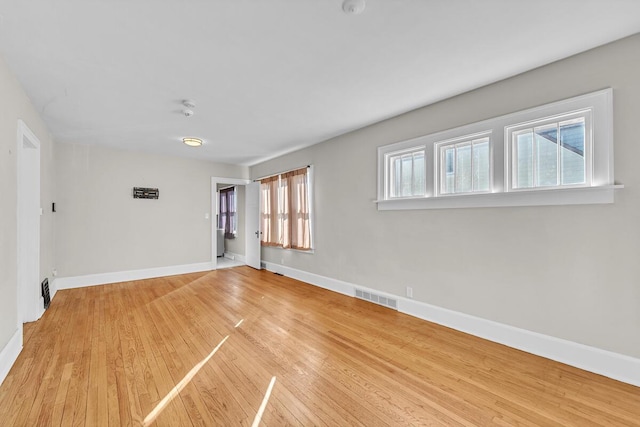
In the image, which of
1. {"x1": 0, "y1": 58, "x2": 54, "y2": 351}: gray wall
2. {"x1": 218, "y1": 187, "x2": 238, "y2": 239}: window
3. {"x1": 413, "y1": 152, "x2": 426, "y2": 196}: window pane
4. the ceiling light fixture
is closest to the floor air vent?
{"x1": 413, "y1": 152, "x2": 426, "y2": 196}: window pane

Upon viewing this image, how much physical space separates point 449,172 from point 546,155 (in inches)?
36.2

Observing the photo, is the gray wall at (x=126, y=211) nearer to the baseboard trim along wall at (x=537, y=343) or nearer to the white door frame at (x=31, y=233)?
the white door frame at (x=31, y=233)

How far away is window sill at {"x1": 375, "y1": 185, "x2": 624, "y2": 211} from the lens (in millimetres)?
2228

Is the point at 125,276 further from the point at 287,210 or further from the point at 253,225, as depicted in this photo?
the point at 287,210

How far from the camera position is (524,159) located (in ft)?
8.83

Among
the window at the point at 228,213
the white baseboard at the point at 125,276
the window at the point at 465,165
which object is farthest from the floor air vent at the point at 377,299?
the window at the point at 228,213

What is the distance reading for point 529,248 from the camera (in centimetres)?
259

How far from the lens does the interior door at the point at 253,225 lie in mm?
6512

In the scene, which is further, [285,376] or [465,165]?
[465,165]

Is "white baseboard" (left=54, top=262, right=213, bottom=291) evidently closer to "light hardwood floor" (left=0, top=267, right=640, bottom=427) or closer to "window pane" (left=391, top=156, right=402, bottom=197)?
"light hardwood floor" (left=0, top=267, right=640, bottom=427)

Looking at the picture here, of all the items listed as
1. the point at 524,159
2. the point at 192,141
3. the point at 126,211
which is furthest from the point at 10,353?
the point at 524,159

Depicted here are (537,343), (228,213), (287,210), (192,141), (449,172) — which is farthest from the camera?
(228,213)

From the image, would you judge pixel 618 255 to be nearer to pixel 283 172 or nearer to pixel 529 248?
pixel 529 248

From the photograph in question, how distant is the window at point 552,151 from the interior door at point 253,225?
5.14 m
